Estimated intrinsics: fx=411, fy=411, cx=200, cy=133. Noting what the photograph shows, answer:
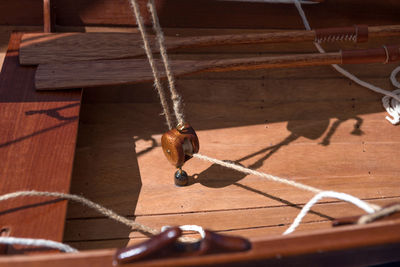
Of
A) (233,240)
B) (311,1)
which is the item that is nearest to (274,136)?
(311,1)

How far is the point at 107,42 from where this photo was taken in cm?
138

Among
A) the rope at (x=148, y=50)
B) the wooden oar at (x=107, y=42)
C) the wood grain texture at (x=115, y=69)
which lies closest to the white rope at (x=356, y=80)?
the wooden oar at (x=107, y=42)

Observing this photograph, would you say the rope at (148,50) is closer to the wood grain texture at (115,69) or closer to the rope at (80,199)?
the wood grain texture at (115,69)

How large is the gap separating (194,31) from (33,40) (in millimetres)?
597

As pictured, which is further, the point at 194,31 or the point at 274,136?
the point at 194,31

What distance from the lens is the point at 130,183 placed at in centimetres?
125

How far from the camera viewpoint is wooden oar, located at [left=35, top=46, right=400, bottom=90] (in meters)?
1.28

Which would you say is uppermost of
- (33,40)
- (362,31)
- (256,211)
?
(362,31)

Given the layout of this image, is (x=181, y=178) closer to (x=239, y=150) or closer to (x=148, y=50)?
(x=239, y=150)

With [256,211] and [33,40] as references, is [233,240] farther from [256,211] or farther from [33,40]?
[33,40]

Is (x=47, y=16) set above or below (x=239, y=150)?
above

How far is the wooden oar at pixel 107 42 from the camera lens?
1.32 meters

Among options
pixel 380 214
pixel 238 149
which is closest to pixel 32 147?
pixel 238 149

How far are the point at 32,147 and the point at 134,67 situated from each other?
41 centimetres
